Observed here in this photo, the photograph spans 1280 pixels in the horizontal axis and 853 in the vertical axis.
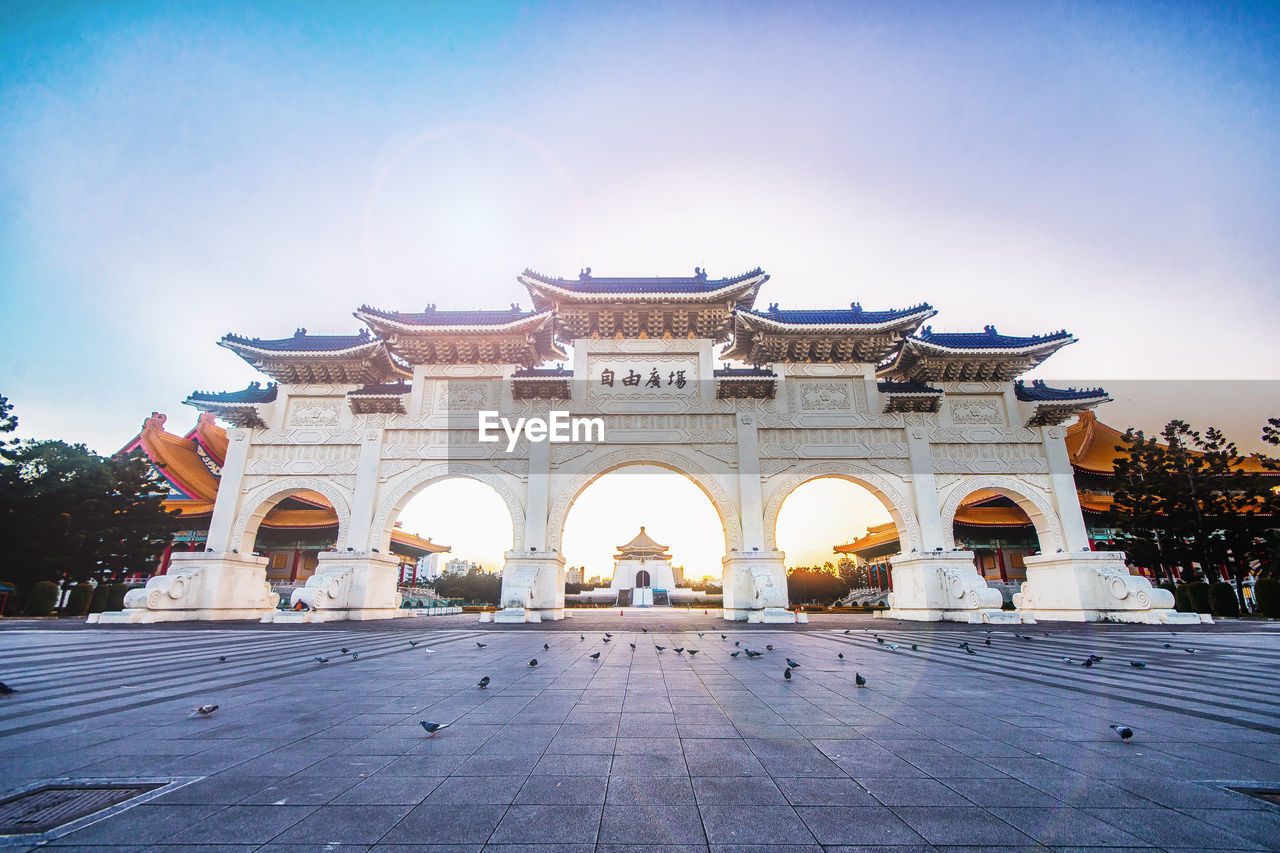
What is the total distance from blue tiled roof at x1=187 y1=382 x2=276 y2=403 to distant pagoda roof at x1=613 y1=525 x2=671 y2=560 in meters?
27.9

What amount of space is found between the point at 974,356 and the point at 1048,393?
3037 mm

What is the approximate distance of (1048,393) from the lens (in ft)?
61.2

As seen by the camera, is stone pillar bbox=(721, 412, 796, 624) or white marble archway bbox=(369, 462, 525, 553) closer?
stone pillar bbox=(721, 412, 796, 624)

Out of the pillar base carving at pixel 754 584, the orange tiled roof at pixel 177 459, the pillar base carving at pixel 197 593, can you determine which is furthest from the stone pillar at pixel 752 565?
the orange tiled roof at pixel 177 459

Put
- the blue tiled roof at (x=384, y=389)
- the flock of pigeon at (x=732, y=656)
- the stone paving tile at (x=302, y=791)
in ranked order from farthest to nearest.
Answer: the blue tiled roof at (x=384, y=389) → the flock of pigeon at (x=732, y=656) → the stone paving tile at (x=302, y=791)

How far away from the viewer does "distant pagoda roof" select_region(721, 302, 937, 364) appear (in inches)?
707

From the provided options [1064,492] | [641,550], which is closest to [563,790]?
[1064,492]

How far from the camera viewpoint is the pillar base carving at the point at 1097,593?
1571 cm

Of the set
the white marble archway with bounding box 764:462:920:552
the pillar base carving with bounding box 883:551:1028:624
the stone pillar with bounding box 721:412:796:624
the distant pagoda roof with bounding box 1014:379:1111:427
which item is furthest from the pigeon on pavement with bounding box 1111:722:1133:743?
the distant pagoda roof with bounding box 1014:379:1111:427

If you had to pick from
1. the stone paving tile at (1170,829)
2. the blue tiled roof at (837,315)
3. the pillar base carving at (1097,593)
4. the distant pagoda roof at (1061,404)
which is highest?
the blue tiled roof at (837,315)

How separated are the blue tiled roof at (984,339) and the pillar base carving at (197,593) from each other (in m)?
23.1

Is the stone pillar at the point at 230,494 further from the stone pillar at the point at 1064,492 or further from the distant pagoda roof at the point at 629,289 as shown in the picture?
the stone pillar at the point at 1064,492

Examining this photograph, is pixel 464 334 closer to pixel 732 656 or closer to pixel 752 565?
pixel 752 565

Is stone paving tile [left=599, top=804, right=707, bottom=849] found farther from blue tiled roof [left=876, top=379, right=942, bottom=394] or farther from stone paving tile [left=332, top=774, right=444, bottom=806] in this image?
blue tiled roof [left=876, top=379, right=942, bottom=394]
